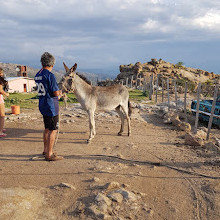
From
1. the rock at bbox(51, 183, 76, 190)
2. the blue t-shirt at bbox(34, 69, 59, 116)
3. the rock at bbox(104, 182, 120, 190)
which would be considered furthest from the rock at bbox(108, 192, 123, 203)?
the blue t-shirt at bbox(34, 69, 59, 116)

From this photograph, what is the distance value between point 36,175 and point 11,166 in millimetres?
884

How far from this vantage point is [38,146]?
6.64m

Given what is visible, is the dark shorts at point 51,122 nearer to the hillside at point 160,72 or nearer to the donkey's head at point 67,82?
the donkey's head at point 67,82

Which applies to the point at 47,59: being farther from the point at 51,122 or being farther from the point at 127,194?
the point at 127,194

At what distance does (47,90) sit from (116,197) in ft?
9.22

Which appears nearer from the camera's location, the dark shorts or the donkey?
the dark shorts

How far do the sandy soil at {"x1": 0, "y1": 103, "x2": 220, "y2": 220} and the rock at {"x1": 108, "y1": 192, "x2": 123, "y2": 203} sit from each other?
0.06 m

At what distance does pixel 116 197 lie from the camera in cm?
379

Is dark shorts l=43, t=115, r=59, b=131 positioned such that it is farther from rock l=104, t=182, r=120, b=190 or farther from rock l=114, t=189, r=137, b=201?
rock l=114, t=189, r=137, b=201

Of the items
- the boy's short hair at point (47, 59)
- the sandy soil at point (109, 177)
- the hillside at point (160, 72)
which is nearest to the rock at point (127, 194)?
the sandy soil at point (109, 177)

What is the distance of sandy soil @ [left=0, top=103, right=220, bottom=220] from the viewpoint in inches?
140

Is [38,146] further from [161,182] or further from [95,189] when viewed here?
[161,182]

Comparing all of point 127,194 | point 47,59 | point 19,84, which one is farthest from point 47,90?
point 19,84

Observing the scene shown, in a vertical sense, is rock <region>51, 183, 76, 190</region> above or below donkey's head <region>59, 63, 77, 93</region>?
below
